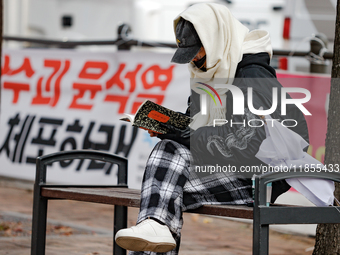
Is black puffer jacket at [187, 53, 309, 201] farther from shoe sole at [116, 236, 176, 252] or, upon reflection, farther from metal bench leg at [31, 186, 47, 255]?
metal bench leg at [31, 186, 47, 255]

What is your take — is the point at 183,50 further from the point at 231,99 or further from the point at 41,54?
the point at 41,54

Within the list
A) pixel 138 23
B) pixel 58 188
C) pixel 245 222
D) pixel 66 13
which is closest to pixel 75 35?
pixel 66 13

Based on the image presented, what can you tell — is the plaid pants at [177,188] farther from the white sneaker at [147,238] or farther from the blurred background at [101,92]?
the blurred background at [101,92]

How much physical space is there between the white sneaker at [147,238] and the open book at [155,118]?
1.47 ft

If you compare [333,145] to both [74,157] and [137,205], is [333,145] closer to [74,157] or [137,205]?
[137,205]

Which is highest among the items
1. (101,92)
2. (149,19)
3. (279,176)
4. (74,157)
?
(149,19)

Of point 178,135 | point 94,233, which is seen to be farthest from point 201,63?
point 94,233

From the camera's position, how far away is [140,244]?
2.30m

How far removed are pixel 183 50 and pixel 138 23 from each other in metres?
8.81

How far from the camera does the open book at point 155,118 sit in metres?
2.44

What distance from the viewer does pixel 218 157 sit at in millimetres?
2561

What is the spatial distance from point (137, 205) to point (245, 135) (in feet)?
2.08

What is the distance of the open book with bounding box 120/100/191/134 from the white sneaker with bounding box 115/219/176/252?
0.45m

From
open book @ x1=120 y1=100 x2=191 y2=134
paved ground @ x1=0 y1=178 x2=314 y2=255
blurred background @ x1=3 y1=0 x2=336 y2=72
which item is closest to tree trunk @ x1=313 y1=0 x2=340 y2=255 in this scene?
open book @ x1=120 y1=100 x2=191 y2=134
